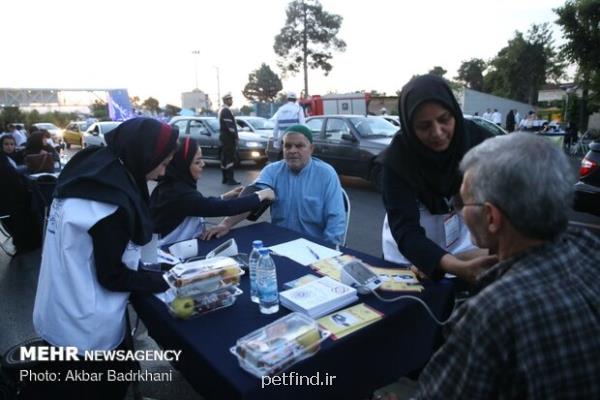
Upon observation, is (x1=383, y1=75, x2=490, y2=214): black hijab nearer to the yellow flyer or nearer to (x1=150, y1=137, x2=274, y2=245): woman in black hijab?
the yellow flyer

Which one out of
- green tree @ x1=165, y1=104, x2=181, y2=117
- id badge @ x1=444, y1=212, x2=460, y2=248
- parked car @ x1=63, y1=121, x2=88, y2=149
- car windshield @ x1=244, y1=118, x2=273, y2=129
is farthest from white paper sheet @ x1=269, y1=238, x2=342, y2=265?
green tree @ x1=165, y1=104, x2=181, y2=117

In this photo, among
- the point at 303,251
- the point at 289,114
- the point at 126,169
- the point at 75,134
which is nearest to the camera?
the point at 126,169

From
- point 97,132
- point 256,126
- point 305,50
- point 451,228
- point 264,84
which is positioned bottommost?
point 451,228

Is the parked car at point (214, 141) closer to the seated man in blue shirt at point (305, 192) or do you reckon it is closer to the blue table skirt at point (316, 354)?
the seated man in blue shirt at point (305, 192)

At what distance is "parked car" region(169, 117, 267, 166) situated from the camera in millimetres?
10984

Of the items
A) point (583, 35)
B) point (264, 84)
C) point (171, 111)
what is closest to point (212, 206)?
point (583, 35)

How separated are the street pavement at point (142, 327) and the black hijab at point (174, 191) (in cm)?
101

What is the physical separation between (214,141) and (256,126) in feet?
6.23

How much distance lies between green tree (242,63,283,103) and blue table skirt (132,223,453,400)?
4872 cm

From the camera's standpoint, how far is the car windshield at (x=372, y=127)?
796cm

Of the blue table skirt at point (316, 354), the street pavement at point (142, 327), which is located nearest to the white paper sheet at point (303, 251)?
the blue table skirt at point (316, 354)

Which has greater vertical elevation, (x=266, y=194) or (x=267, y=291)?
(x=266, y=194)

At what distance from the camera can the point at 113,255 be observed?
60.0 inches

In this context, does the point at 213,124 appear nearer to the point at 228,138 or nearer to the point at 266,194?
the point at 228,138
